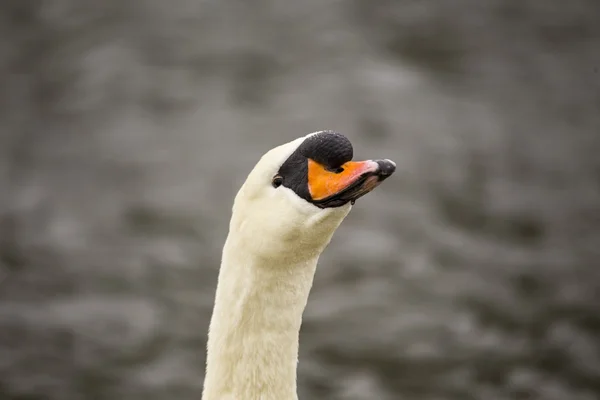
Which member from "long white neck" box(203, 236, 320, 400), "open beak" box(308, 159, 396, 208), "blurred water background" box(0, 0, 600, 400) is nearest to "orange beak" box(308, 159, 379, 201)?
"open beak" box(308, 159, 396, 208)

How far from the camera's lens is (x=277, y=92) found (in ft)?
29.9

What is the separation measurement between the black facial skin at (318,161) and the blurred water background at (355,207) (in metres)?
3.83

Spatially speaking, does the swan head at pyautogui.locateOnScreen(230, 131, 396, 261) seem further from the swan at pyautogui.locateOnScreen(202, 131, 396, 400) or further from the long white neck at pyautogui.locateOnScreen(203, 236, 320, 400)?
the long white neck at pyautogui.locateOnScreen(203, 236, 320, 400)

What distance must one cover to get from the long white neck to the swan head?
0.11 meters

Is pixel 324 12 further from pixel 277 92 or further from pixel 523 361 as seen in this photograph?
pixel 523 361

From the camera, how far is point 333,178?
354 cm

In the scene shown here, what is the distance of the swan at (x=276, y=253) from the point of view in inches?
140

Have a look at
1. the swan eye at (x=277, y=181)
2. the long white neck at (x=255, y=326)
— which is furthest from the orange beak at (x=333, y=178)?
the long white neck at (x=255, y=326)

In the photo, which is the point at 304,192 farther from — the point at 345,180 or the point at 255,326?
the point at 255,326

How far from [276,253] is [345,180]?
41 centimetres

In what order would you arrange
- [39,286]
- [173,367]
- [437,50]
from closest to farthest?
[173,367] < [39,286] < [437,50]

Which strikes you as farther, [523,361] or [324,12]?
[324,12]

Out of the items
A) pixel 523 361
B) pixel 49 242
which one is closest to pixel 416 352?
pixel 523 361

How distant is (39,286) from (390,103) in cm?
342
